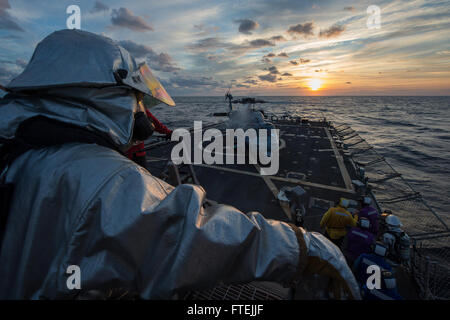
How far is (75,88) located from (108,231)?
1.56m

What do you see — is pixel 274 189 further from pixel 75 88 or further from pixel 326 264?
pixel 75 88

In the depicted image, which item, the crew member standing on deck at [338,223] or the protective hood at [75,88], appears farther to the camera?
the crew member standing on deck at [338,223]

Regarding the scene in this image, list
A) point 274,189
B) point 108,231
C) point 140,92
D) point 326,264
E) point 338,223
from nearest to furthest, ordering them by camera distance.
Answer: point 108,231 → point 326,264 → point 140,92 → point 338,223 → point 274,189

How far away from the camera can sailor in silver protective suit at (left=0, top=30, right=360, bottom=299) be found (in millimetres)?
1494

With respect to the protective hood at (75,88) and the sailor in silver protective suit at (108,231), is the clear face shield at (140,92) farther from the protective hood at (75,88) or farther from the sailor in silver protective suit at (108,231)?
the sailor in silver protective suit at (108,231)

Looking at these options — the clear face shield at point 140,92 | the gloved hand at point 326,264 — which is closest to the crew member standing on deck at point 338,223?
the gloved hand at point 326,264

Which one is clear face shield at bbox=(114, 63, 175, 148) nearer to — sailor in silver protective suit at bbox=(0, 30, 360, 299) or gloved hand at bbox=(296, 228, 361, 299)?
sailor in silver protective suit at bbox=(0, 30, 360, 299)

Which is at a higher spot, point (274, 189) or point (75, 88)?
point (75, 88)

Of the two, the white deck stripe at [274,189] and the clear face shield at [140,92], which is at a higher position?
the clear face shield at [140,92]

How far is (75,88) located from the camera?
6.73 ft

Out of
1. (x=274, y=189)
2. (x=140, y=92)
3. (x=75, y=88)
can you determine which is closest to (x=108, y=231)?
(x=75, y=88)

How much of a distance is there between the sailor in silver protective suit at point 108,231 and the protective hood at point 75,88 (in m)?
0.02

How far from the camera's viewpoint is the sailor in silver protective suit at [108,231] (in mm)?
1494

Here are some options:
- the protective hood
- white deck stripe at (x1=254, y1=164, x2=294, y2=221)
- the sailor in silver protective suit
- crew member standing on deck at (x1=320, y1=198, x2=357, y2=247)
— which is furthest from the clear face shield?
white deck stripe at (x1=254, y1=164, x2=294, y2=221)
